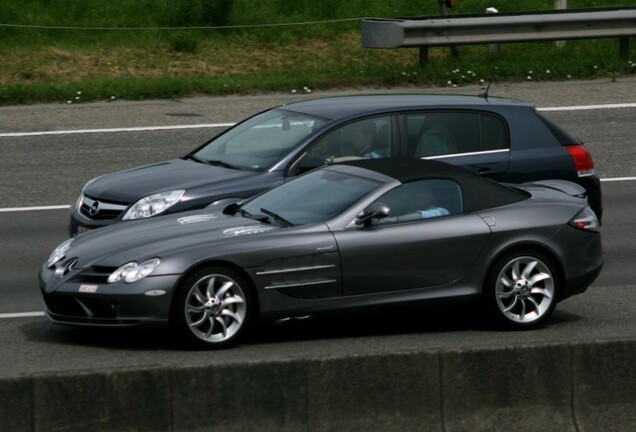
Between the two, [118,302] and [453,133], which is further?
[453,133]

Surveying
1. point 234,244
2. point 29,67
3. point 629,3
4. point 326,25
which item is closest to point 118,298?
point 234,244

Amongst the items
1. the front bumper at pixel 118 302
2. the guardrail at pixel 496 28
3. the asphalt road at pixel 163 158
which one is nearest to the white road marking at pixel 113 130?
the asphalt road at pixel 163 158

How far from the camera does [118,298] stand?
8891mm

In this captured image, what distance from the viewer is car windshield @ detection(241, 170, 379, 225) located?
9562mm

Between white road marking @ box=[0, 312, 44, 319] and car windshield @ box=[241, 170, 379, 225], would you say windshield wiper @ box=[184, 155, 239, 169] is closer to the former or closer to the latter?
car windshield @ box=[241, 170, 379, 225]

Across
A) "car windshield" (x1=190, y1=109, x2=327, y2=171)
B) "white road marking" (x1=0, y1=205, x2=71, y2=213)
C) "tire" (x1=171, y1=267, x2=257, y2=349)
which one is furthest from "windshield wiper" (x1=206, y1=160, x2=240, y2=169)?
"white road marking" (x1=0, y1=205, x2=71, y2=213)

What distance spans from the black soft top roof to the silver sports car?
0.01 meters

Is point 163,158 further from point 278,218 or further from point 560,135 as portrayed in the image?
point 278,218

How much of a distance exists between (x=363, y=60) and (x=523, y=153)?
1132 centimetres

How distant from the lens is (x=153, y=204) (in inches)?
434

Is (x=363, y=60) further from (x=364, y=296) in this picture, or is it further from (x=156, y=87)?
(x=364, y=296)

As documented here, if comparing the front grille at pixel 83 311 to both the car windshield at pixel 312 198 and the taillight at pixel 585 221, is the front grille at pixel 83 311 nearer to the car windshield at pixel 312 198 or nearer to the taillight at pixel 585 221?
the car windshield at pixel 312 198

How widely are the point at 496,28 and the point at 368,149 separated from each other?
10579 millimetres

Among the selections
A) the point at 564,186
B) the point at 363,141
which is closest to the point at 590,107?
the point at 363,141
